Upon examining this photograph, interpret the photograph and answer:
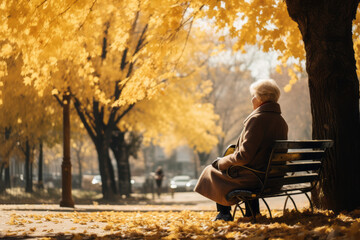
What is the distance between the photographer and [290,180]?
5852mm

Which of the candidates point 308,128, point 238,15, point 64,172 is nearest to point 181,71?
point 64,172

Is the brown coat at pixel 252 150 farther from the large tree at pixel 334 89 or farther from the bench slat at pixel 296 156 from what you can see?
the large tree at pixel 334 89

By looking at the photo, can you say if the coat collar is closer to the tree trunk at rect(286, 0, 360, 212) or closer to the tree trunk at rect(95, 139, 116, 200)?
the tree trunk at rect(286, 0, 360, 212)

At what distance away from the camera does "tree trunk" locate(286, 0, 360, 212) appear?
625 centimetres

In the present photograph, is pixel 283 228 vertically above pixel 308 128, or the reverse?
pixel 308 128

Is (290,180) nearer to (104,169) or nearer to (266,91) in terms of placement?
(266,91)

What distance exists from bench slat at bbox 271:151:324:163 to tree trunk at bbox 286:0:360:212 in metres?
0.50

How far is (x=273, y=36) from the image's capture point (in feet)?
30.3

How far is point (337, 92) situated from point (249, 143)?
161 cm

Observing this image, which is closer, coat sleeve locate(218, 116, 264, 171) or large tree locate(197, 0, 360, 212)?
coat sleeve locate(218, 116, 264, 171)

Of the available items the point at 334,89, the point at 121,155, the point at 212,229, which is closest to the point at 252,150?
the point at 212,229

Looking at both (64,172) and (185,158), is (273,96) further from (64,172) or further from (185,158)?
(185,158)

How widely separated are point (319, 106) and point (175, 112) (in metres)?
16.7

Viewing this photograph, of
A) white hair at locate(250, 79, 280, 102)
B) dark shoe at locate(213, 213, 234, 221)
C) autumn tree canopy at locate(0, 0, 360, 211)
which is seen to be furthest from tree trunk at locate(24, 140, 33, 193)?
white hair at locate(250, 79, 280, 102)
